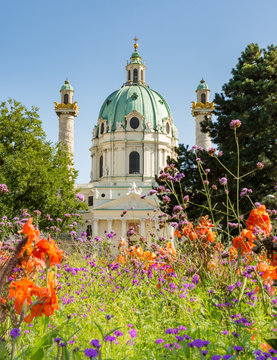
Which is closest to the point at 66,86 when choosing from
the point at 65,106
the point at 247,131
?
the point at 65,106

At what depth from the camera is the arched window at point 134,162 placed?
183 feet

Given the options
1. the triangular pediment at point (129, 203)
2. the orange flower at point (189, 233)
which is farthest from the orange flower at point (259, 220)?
the triangular pediment at point (129, 203)

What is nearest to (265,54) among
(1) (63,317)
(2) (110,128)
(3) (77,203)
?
(3) (77,203)

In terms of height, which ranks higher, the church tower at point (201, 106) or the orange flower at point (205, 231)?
the church tower at point (201, 106)

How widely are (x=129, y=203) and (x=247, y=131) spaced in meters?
29.3

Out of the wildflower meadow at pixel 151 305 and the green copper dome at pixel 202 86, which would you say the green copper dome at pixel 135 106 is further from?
the wildflower meadow at pixel 151 305

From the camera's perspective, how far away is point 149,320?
412cm

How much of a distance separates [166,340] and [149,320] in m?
1.01

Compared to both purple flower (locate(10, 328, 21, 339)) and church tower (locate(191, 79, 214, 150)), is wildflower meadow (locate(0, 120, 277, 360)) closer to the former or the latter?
purple flower (locate(10, 328, 21, 339))

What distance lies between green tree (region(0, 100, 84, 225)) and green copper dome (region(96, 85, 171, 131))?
3050cm

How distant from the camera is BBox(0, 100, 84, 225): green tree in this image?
79.7 feet

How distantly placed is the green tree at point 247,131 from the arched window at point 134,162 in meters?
35.0

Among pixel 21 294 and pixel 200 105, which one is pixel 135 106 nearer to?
pixel 200 105

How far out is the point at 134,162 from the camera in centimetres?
5644
